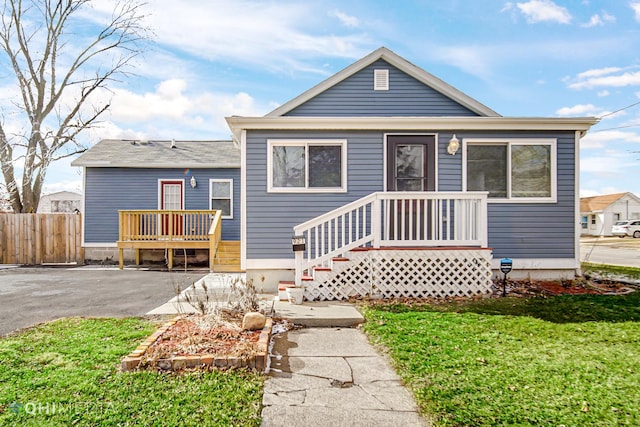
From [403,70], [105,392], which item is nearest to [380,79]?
[403,70]

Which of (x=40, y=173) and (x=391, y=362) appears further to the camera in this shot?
(x=40, y=173)

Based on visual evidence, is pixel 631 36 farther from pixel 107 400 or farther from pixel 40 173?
pixel 40 173

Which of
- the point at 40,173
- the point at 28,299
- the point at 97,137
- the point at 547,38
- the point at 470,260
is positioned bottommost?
the point at 28,299

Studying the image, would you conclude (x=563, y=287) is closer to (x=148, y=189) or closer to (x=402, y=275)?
→ (x=402, y=275)

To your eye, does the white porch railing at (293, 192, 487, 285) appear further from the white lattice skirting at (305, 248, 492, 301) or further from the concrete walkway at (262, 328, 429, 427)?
the concrete walkway at (262, 328, 429, 427)

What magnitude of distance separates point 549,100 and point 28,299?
17455 mm

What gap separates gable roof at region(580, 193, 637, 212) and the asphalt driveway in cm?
4223

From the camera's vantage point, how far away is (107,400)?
2648 millimetres

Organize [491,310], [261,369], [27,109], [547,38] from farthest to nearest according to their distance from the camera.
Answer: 1. [27,109]
2. [547,38]
3. [491,310]
4. [261,369]

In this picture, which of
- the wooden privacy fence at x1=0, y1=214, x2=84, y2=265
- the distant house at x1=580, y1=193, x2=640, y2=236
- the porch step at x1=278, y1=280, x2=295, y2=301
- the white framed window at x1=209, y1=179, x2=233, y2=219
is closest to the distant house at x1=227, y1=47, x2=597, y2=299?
the porch step at x1=278, y1=280, x2=295, y2=301

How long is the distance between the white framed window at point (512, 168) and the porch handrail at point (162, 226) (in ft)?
A: 24.2

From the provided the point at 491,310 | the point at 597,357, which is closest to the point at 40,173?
the point at 491,310

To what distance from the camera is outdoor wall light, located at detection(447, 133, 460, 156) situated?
23.6 feet

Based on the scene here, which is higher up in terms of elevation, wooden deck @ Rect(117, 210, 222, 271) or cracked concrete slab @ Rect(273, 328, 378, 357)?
wooden deck @ Rect(117, 210, 222, 271)
